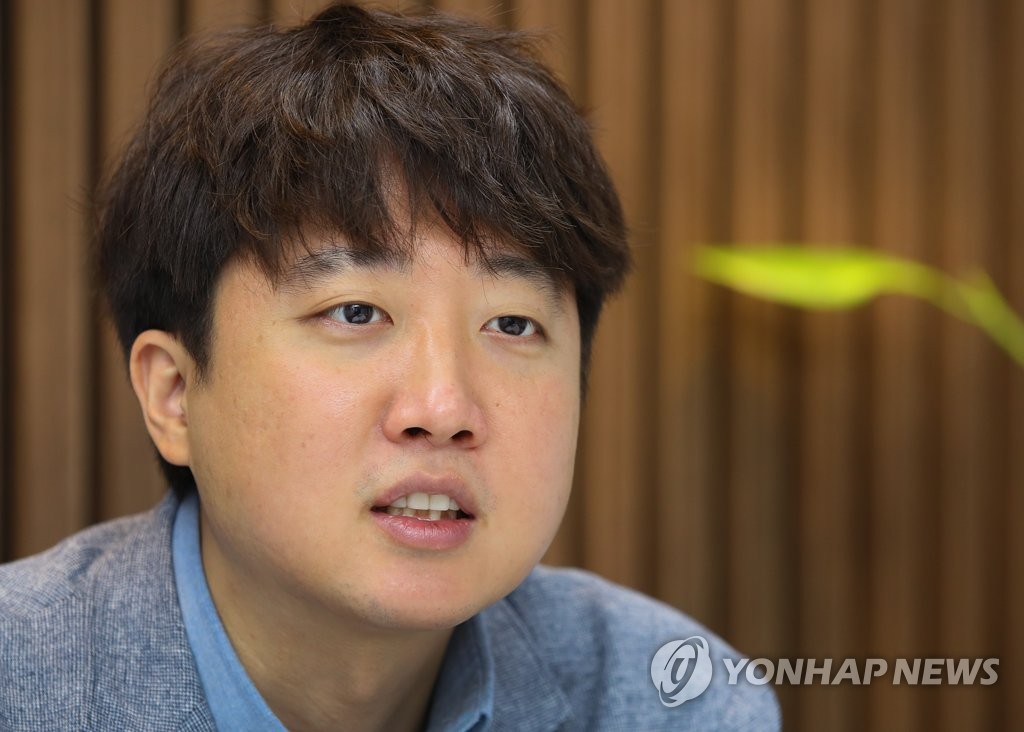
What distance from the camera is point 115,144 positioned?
1.81 meters

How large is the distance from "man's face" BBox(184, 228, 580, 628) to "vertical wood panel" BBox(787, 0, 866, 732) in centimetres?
120

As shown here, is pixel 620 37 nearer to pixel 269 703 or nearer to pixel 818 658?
pixel 818 658

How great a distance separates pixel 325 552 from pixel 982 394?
1.63 metres

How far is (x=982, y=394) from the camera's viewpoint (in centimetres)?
218

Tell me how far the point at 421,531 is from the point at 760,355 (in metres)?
1.26

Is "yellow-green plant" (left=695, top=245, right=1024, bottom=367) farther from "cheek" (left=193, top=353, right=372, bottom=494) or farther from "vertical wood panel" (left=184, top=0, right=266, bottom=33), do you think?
"cheek" (left=193, top=353, right=372, bottom=494)

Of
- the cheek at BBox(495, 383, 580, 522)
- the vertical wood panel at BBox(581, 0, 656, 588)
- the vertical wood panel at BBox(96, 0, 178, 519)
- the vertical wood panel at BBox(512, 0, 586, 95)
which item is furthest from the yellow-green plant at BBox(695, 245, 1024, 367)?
the vertical wood panel at BBox(96, 0, 178, 519)

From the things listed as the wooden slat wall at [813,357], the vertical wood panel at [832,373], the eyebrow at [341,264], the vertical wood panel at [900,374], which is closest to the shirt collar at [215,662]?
the eyebrow at [341,264]

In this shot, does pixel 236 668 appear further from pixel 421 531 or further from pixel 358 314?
pixel 358 314

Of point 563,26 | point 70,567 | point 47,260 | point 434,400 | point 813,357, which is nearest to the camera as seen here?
point 434,400

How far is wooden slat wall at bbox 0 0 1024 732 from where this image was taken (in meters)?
2.06

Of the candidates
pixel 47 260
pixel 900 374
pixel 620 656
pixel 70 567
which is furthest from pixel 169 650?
pixel 900 374

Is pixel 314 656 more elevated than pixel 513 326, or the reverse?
pixel 513 326

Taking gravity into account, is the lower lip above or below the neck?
above
